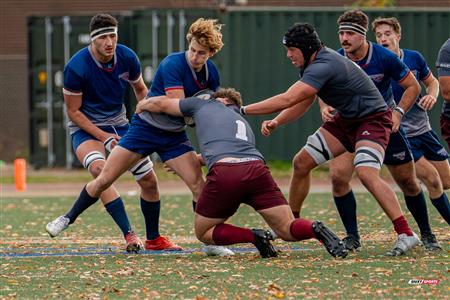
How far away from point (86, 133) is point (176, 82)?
1312 mm

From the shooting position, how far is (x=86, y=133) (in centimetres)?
1158

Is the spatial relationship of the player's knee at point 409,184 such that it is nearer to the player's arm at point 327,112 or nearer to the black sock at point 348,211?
the black sock at point 348,211

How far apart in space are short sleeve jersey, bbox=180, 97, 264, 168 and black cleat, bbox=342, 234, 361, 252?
1.26 m

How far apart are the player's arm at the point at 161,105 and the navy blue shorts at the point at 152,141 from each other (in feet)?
0.57

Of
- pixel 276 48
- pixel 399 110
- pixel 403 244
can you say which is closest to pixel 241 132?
pixel 399 110

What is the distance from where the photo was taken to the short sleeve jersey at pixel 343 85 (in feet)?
33.4

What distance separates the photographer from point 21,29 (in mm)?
31438

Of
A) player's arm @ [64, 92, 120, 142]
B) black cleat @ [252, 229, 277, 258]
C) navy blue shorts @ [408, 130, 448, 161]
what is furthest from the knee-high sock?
navy blue shorts @ [408, 130, 448, 161]

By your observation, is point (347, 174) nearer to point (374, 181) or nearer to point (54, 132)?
point (374, 181)

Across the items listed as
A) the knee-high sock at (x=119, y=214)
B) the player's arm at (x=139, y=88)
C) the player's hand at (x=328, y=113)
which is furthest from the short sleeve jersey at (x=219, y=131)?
the knee-high sock at (x=119, y=214)

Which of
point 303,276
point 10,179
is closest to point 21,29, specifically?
point 10,179

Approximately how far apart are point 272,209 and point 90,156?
6.84 ft

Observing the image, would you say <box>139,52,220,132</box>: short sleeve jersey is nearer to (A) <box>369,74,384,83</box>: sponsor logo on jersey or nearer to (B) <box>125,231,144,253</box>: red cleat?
(B) <box>125,231,144,253</box>: red cleat

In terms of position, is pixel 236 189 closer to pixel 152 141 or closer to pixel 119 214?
pixel 152 141
